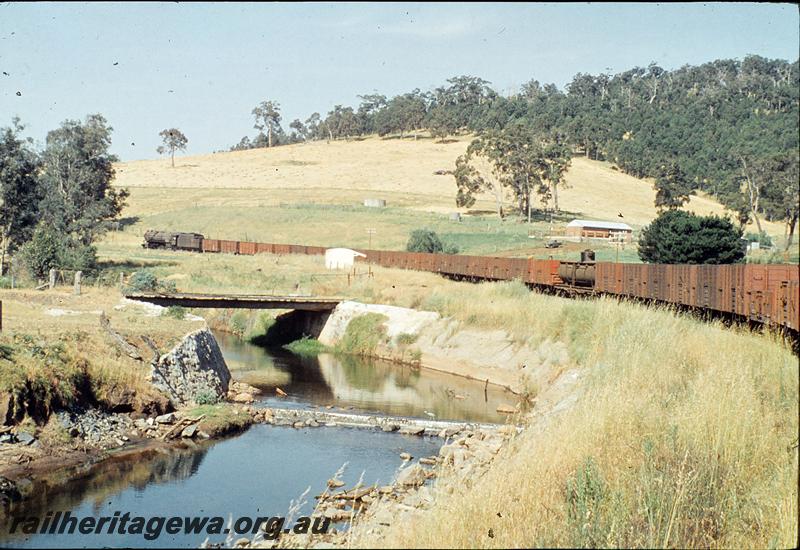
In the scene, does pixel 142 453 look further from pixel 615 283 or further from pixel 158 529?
pixel 615 283

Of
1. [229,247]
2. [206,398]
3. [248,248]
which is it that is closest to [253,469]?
[206,398]

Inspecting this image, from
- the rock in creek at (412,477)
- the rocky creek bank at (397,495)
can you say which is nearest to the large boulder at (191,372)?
the rocky creek bank at (397,495)

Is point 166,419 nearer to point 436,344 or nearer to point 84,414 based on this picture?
point 84,414

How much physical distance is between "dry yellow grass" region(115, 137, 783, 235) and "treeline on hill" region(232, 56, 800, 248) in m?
4.34

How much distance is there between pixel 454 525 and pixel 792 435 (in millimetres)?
6284

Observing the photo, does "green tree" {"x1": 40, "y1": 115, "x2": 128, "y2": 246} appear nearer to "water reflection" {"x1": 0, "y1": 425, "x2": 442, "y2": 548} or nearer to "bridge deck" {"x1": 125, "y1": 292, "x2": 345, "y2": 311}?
"bridge deck" {"x1": 125, "y1": 292, "x2": 345, "y2": 311}

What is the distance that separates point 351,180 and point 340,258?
3101 inches

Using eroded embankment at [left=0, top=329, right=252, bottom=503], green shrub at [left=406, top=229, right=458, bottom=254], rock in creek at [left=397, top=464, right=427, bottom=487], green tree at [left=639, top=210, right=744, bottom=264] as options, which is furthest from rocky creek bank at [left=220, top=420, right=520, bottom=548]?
green shrub at [left=406, top=229, right=458, bottom=254]

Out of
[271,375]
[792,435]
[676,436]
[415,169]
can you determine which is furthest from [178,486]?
[415,169]

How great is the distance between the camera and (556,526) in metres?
11.6

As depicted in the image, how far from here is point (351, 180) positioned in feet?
488

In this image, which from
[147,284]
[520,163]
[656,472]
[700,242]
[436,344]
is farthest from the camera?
[520,163]

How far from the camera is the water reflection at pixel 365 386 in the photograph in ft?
109

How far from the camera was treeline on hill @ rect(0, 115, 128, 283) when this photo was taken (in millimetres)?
60250
